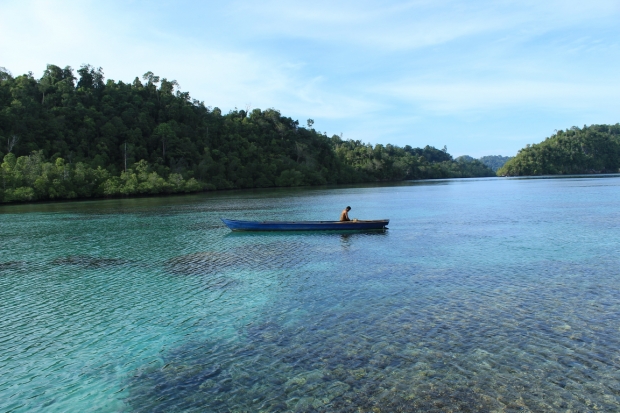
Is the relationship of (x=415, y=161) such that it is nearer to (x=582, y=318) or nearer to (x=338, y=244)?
(x=338, y=244)

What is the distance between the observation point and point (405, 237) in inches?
1115

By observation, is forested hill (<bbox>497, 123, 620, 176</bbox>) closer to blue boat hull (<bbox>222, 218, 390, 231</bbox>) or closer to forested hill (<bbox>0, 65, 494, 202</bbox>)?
forested hill (<bbox>0, 65, 494, 202</bbox>)

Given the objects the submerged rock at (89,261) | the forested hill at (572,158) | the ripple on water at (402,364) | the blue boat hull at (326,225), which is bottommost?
the ripple on water at (402,364)

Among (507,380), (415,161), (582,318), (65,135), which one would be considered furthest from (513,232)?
(415,161)

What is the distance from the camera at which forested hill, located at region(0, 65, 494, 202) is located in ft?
253

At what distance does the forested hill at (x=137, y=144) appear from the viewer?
77.0 metres

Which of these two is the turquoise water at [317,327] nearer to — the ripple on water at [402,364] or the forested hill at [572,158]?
the ripple on water at [402,364]

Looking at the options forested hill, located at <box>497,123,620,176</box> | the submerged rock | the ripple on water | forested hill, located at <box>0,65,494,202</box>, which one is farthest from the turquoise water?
forested hill, located at <box>497,123,620,176</box>

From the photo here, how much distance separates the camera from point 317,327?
12297 mm

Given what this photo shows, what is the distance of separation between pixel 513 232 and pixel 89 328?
988 inches

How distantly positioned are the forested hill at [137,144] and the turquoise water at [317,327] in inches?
2236

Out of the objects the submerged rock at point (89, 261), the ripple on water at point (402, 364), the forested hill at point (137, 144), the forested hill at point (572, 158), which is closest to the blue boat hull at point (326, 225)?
the submerged rock at point (89, 261)

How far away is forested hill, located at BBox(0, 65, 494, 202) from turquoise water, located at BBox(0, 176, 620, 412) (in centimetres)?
5679

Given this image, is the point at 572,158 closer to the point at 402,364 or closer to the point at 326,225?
the point at 326,225
